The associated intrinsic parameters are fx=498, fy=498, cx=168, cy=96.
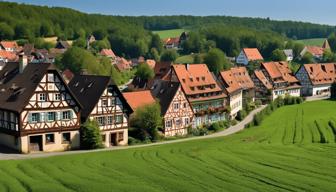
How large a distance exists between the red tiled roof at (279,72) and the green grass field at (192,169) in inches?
2504

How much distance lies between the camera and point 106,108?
6153 cm

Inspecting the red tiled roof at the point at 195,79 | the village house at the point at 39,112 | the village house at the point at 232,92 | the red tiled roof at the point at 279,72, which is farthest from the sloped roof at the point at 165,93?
the red tiled roof at the point at 279,72

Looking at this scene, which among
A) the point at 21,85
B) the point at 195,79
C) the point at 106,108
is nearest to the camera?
the point at 21,85

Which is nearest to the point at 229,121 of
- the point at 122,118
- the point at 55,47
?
the point at 122,118

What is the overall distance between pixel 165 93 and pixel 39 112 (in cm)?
2286

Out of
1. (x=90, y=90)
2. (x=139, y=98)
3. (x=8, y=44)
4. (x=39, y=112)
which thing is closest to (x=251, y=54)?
(x=8, y=44)

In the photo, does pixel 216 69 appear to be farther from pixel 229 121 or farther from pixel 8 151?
pixel 8 151

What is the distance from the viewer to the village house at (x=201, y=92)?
8081 centimetres

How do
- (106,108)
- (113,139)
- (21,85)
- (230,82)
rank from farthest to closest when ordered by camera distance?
(230,82)
(113,139)
(106,108)
(21,85)

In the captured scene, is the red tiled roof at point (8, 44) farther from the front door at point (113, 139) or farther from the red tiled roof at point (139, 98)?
the front door at point (113, 139)

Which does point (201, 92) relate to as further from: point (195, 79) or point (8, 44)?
point (8, 44)

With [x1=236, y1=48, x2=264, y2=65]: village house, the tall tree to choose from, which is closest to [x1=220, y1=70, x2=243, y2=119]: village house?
the tall tree

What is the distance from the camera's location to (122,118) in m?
63.3

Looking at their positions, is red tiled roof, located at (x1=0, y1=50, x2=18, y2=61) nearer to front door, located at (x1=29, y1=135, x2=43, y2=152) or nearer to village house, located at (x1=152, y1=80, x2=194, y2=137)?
village house, located at (x1=152, y1=80, x2=194, y2=137)
